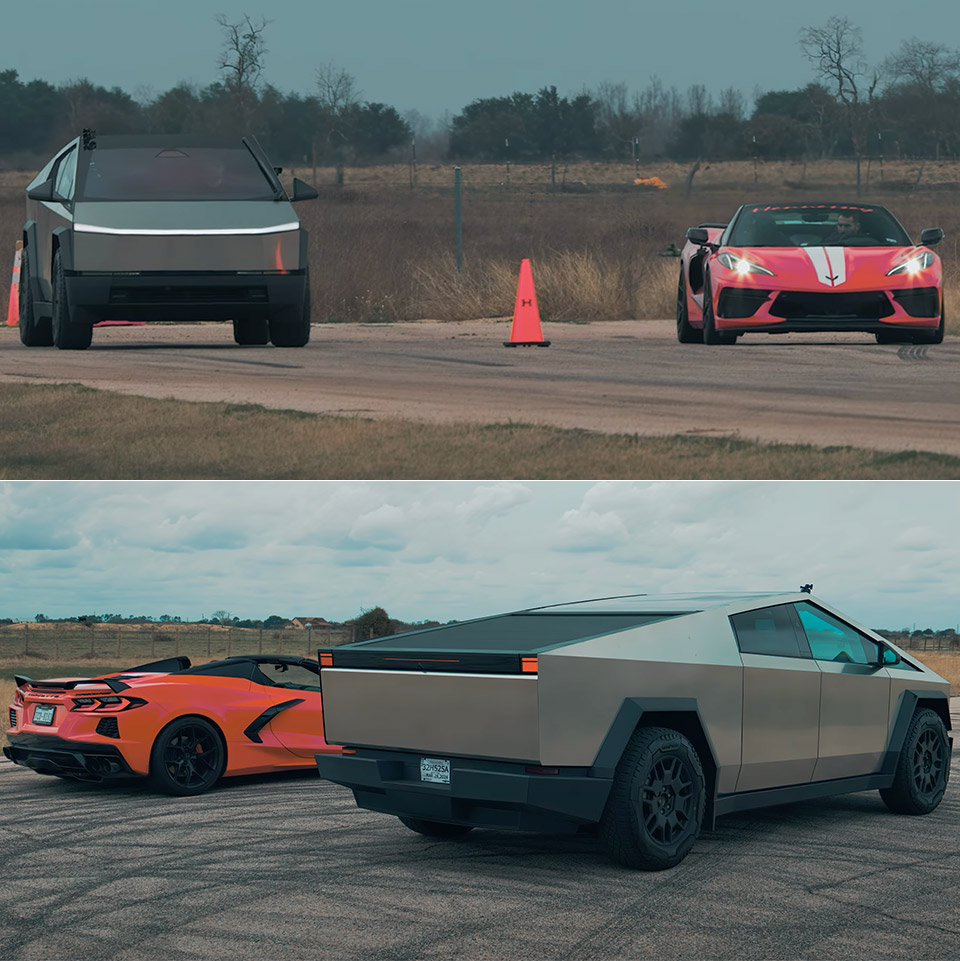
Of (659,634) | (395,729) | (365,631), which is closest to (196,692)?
(395,729)

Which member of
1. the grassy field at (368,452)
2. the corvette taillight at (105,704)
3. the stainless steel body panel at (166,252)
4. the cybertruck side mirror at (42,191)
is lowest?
the corvette taillight at (105,704)

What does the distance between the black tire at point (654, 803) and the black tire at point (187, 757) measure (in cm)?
378

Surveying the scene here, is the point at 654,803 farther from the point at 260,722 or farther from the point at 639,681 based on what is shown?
the point at 260,722

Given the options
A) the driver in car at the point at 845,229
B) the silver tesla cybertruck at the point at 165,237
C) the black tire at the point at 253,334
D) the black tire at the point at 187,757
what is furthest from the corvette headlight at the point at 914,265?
the black tire at the point at 187,757

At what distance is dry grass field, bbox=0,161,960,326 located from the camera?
23.7 meters

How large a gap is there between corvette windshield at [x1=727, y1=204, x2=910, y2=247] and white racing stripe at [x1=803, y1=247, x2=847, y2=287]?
433 mm

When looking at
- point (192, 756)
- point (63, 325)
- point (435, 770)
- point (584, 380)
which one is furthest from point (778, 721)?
point (63, 325)

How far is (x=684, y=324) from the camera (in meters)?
17.4

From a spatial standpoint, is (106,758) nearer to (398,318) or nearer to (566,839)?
(566,839)

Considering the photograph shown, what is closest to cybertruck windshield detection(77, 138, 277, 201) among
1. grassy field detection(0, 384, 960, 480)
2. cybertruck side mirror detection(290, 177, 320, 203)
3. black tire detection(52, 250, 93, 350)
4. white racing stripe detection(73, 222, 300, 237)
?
cybertruck side mirror detection(290, 177, 320, 203)

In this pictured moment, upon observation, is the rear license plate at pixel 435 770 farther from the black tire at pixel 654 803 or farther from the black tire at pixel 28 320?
the black tire at pixel 28 320

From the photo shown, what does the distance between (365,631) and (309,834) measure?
23.9m

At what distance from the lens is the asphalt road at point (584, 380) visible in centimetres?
1198

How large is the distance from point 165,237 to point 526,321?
5692mm
